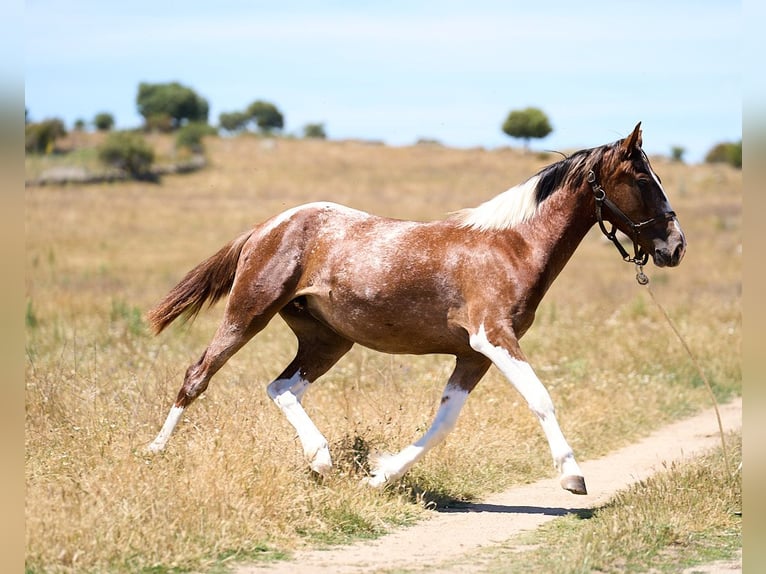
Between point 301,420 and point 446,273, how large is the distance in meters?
1.57

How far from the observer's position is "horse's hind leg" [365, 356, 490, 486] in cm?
737

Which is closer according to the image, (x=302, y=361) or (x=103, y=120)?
(x=302, y=361)

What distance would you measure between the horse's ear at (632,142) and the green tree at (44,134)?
48.5m

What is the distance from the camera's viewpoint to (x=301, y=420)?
762cm

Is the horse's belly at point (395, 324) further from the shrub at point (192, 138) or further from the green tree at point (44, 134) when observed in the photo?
the shrub at point (192, 138)

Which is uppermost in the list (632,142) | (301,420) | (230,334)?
(632,142)

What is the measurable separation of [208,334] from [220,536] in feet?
31.3

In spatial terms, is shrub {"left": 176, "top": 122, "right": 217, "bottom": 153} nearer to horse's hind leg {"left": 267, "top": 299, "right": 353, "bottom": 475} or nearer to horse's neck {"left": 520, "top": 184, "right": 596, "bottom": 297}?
horse's hind leg {"left": 267, "top": 299, "right": 353, "bottom": 475}

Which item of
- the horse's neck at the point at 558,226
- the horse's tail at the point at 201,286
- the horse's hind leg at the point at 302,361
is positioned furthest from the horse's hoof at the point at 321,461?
the horse's neck at the point at 558,226

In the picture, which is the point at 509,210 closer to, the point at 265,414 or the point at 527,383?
the point at 527,383

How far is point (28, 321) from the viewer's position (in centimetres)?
1518

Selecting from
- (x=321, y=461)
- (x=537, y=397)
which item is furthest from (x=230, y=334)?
(x=537, y=397)

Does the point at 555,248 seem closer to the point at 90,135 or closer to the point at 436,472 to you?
the point at 436,472
